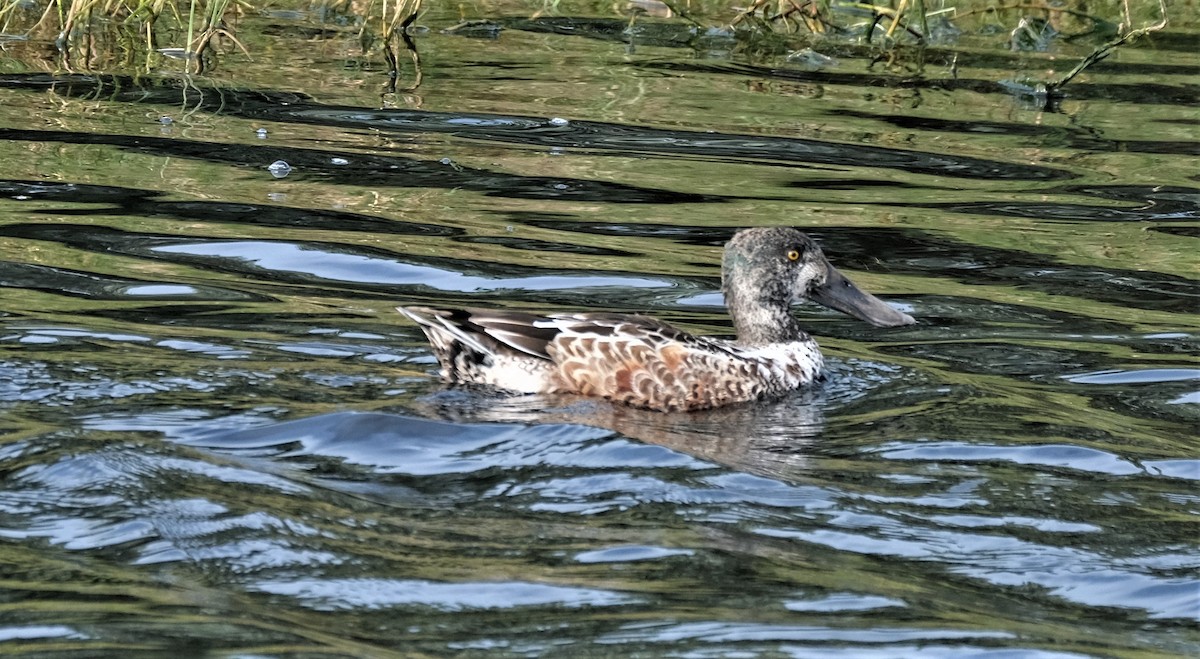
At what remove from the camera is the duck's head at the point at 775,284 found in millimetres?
8555

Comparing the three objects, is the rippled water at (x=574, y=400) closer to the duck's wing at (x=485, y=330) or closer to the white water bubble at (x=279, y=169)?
the white water bubble at (x=279, y=169)

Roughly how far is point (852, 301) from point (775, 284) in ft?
1.28

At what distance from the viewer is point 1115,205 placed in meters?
11.5

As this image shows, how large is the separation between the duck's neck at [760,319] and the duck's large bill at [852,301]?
0.22 metres

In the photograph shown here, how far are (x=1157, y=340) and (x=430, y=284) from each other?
3.61 metres

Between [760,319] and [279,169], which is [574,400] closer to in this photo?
[760,319]

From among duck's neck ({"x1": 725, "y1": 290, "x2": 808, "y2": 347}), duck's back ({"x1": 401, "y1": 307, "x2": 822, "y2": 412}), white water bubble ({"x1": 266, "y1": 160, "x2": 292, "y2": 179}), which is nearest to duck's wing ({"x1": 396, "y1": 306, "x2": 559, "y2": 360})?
duck's back ({"x1": 401, "y1": 307, "x2": 822, "y2": 412})

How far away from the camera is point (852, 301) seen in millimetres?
8672

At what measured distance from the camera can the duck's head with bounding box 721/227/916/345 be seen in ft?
28.1

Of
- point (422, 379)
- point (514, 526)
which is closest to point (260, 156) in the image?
point (422, 379)

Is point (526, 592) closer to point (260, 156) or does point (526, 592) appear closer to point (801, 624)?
point (801, 624)

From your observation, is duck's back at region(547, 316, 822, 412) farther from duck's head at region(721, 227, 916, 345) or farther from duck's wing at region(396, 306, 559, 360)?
duck's head at region(721, 227, 916, 345)

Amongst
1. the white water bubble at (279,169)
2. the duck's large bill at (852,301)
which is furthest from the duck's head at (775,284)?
the white water bubble at (279,169)

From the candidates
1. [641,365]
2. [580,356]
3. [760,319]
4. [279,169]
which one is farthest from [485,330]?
[279,169]
